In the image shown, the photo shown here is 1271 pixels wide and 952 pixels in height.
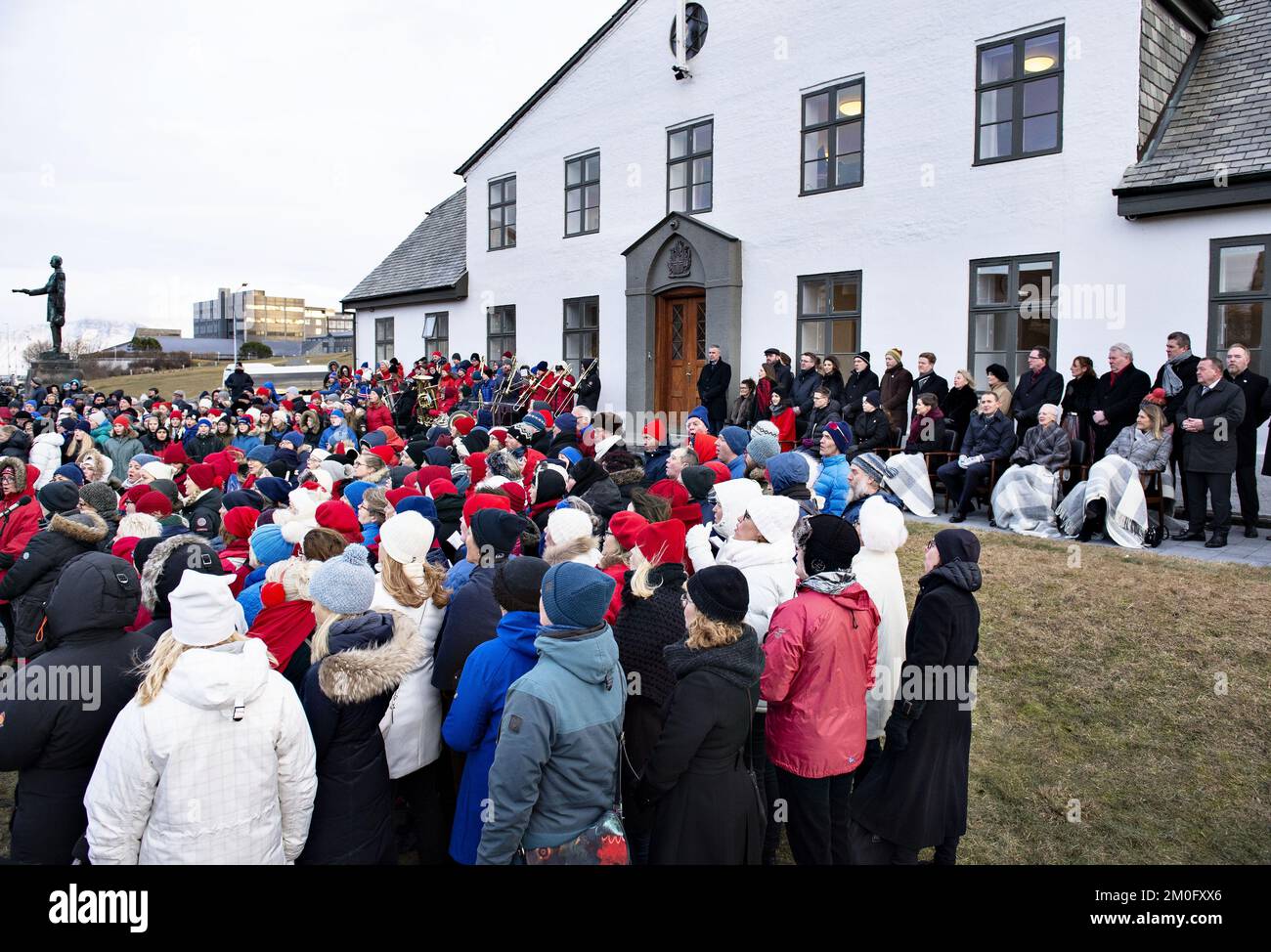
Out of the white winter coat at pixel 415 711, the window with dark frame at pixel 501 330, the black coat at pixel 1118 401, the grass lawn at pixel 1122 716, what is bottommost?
the grass lawn at pixel 1122 716

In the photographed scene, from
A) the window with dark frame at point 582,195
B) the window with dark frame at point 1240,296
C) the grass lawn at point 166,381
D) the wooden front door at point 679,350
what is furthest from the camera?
the grass lawn at point 166,381

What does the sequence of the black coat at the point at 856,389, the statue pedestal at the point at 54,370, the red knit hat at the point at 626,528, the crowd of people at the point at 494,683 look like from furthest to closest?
the statue pedestal at the point at 54,370
the black coat at the point at 856,389
the red knit hat at the point at 626,528
the crowd of people at the point at 494,683

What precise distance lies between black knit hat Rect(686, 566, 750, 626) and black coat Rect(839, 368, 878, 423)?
961 centimetres

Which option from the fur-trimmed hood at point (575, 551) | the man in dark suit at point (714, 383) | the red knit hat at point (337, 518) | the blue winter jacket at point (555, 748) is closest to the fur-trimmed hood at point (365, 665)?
the blue winter jacket at point (555, 748)

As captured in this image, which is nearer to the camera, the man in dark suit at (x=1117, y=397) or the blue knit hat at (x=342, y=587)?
the blue knit hat at (x=342, y=587)

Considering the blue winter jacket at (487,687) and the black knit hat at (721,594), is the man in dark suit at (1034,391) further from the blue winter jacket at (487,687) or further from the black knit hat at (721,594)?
the blue winter jacket at (487,687)

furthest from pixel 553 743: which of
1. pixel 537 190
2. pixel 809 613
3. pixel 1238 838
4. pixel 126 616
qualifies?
pixel 537 190

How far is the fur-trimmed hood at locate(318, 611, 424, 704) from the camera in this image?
313cm

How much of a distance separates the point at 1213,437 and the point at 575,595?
8503 millimetres

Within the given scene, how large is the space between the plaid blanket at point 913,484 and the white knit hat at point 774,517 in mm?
7099

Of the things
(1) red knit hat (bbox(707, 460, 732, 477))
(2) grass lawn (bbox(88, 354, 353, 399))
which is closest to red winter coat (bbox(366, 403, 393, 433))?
(1) red knit hat (bbox(707, 460, 732, 477))

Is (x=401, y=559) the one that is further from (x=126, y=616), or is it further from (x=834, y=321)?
(x=834, y=321)

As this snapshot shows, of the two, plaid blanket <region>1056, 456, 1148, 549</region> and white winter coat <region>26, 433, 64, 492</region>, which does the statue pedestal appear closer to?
white winter coat <region>26, 433, 64, 492</region>

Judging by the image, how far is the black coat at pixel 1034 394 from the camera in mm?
10758
